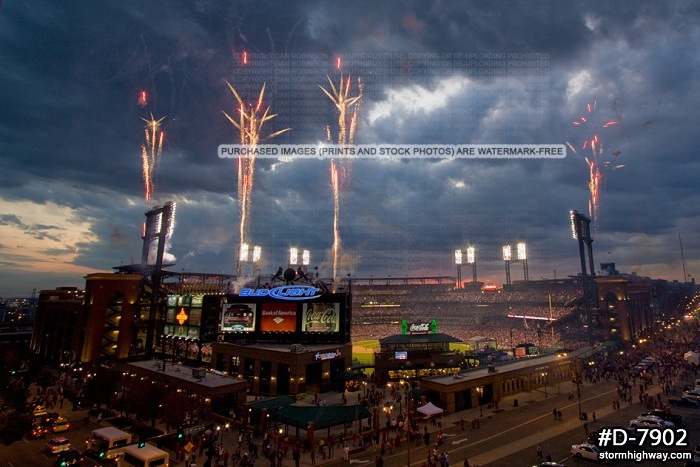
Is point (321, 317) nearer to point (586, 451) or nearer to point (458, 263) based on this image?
point (586, 451)

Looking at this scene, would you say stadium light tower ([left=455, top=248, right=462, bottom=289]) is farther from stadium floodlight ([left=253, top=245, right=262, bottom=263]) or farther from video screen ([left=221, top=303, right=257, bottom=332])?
video screen ([left=221, top=303, right=257, bottom=332])

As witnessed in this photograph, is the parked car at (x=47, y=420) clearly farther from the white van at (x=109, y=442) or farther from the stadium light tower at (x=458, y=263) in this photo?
the stadium light tower at (x=458, y=263)

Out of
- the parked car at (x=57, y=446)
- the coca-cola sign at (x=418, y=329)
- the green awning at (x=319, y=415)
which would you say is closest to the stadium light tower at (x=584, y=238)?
the coca-cola sign at (x=418, y=329)

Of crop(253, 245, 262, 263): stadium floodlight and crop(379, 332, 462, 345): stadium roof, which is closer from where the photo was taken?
crop(379, 332, 462, 345): stadium roof

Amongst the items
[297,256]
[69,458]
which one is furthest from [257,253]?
[69,458]

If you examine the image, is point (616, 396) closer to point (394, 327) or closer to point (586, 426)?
point (586, 426)

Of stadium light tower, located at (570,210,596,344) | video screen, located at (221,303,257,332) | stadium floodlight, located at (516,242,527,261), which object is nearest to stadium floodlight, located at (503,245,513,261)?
stadium floodlight, located at (516,242,527,261)
